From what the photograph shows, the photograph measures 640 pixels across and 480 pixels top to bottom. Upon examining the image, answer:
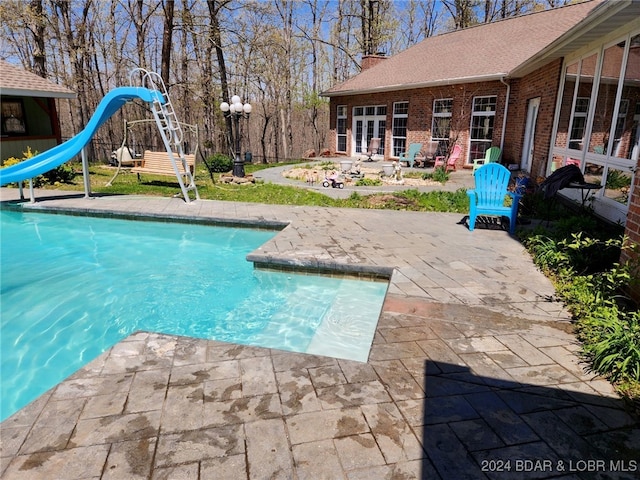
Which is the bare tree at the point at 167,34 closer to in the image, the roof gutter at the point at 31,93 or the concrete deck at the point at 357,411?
the roof gutter at the point at 31,93

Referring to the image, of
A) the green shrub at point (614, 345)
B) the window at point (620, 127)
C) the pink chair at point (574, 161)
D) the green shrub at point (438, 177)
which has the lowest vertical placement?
the green shrub at point (614, 345)

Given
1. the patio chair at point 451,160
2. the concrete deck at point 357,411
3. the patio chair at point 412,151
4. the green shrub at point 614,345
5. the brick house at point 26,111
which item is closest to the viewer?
the concrete deck at point 357,411

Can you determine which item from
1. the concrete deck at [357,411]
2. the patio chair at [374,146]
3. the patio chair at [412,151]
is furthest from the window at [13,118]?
the concrete deck at [357,411]

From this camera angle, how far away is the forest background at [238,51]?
65.2 feet

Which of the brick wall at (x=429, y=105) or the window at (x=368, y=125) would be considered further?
the window at (x=368, y=125)

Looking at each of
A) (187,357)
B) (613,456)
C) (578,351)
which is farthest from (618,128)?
(187,357)

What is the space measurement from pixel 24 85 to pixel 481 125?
598 inches

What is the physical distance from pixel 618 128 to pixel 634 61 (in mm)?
839

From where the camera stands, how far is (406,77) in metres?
15.4

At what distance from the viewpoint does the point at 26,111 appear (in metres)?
15.2

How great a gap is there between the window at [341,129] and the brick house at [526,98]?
5 cm

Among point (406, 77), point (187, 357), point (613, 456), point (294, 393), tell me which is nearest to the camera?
point (613, 456)

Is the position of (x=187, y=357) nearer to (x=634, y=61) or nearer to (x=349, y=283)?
(x=349, y=283)

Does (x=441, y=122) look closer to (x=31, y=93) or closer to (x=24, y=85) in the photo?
(x=31, y=93)
